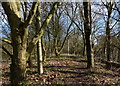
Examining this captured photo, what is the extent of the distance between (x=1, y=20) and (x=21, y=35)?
35.2 ft

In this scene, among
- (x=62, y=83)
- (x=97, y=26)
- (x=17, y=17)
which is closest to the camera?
(x=17, y=17)

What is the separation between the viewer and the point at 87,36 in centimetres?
869

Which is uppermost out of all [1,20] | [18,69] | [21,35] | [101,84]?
[1,20]

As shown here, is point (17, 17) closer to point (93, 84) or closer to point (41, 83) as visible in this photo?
point (41, 83)

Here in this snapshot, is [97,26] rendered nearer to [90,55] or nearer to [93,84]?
[90,55]

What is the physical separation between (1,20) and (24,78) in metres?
11.0

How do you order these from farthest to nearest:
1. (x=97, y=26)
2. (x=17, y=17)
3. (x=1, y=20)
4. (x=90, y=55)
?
(x=97, y=26) → (x=1, y=20) → (x=90, y=55) → (x=17, y=17)

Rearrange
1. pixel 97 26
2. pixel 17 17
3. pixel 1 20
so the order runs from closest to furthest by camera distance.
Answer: pixel 17 17, pixel 1 20, pixel 97 26

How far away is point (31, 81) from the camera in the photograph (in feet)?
19.0

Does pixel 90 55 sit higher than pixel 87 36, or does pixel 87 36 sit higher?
pixel 87 36

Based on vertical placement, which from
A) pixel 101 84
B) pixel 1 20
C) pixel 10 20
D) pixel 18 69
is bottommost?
pixel 101 84

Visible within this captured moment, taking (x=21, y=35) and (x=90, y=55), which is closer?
(x=21, y=35)

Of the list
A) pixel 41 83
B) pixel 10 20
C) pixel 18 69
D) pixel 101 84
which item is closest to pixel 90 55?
pixel 101 84

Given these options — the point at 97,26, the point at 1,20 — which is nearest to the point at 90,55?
the point at 1,20
